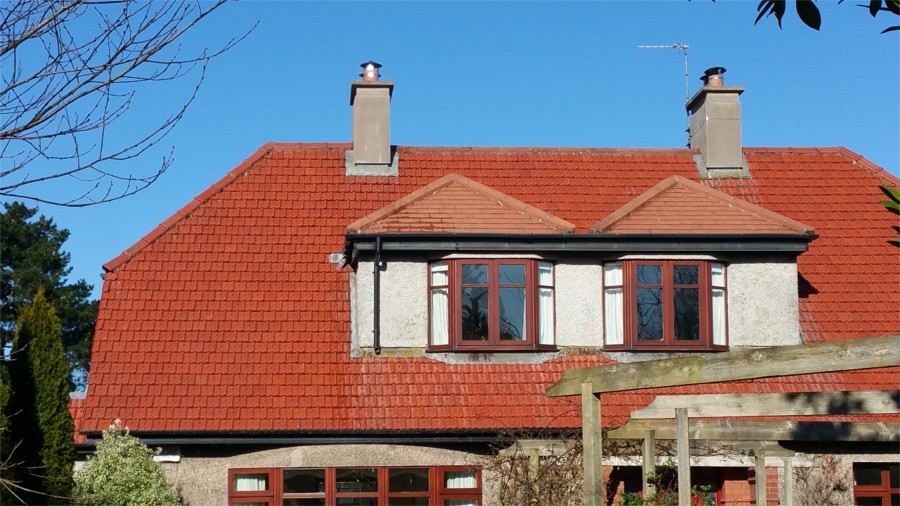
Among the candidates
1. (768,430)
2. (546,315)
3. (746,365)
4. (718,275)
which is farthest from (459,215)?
(746,365)

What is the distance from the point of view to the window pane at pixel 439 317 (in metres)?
18.0

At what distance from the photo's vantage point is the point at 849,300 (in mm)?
19328

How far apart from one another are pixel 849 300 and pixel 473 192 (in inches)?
254

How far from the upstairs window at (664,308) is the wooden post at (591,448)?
747 centimetres

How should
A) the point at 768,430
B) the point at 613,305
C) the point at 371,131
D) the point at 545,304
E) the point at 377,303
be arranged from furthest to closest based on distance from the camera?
the point at 371,131 < the point at 613,305 < the point at 545,304 < the point at 377,303 < the point at 768,430

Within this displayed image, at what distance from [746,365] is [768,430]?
5.66 m

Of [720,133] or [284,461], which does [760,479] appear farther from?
[720,133]

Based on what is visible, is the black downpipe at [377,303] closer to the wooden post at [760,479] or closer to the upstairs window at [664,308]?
the upstairs window at [664,308]

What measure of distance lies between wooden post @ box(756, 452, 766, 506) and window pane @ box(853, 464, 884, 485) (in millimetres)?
3229

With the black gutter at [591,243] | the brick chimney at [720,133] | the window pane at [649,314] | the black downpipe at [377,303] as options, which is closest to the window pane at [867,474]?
the black gutter at [591,243]

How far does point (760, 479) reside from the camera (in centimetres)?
1480

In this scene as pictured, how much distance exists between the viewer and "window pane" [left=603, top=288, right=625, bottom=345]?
723 inches

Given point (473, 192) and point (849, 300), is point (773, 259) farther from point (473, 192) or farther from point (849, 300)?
point (473, 192)

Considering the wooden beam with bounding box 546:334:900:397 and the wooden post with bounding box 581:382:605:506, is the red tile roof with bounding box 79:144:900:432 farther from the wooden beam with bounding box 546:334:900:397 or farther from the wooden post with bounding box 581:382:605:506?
the wooden beam with bounding box 546:334:900:397
